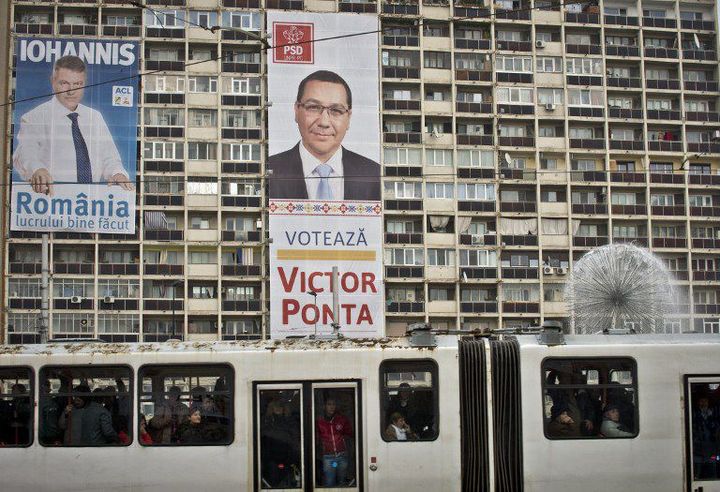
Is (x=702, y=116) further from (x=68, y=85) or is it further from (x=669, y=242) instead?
(x=68, y=85)

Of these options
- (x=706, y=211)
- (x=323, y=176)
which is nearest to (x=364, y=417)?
(x=323, y=176)

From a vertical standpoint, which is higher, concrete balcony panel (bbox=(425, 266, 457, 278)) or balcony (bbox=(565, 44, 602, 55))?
balcony (bbox=(565, 44, 602, 55))

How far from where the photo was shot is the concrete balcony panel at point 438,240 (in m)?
61.0

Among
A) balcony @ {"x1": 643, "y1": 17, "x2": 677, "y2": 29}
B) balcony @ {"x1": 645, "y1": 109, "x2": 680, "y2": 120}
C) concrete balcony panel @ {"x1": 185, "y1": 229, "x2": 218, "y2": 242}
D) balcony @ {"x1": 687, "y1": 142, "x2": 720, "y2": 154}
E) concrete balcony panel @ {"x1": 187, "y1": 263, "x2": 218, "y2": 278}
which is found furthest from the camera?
balcony @ {"x1": 643, "y1": 17, "x2": 677, "y2": 29}

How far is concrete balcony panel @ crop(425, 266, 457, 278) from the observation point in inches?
2387

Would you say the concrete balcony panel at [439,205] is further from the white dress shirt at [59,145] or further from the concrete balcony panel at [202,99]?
the white dress shirt at [59,145]

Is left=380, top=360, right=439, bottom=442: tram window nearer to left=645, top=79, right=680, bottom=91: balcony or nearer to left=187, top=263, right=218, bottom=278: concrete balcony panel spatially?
left=187, top=263, right=218, bottom=278: concrete balcony panel

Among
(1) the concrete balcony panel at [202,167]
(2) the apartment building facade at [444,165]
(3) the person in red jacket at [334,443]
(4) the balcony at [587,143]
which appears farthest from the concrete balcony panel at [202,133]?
(3) the person in red jacket at [334,443]

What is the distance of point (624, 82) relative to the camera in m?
64.0

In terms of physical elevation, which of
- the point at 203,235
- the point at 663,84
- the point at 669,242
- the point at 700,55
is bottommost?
the point at 669,242

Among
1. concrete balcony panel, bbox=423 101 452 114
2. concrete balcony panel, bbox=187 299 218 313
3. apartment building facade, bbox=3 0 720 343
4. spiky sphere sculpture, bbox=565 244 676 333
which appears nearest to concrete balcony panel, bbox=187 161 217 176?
apartment building facade, bbox=3 0 720 343

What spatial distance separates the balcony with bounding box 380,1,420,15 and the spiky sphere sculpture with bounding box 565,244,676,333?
63.0 feet

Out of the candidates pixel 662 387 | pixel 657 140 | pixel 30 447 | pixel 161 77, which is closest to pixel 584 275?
pixel 657 140

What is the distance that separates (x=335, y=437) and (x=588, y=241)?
156ft
